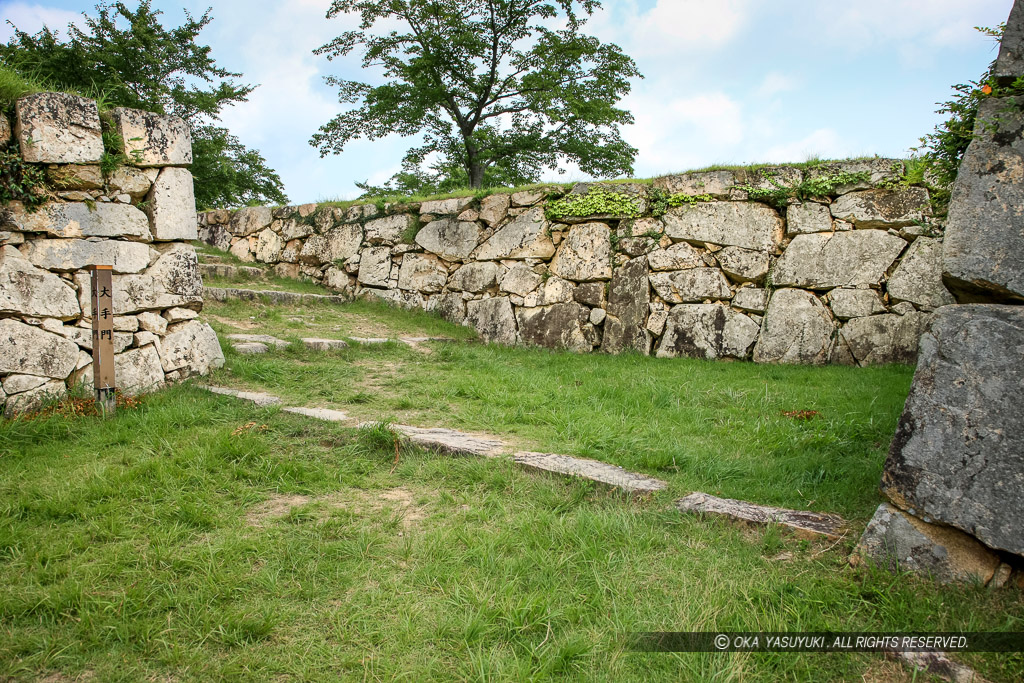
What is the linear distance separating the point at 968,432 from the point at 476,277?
22.7 feet

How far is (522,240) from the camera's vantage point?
328 inches

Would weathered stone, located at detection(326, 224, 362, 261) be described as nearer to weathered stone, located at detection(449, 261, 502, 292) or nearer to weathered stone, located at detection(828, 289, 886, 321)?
weathered stone, located at detection(449, 261, 502, 292)

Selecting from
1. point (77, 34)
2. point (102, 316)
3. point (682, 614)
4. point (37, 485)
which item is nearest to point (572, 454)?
point (682, 614)

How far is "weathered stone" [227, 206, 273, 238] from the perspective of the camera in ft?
34.2

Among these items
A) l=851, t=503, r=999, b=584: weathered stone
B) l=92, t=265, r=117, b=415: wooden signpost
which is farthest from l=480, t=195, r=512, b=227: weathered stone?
l=851, t=503, r=999, b=584: weathered stone

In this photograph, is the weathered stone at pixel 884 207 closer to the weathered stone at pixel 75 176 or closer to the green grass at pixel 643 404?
the green grass at pixel 643 404

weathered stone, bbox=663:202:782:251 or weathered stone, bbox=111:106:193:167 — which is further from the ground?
weathered stone, bbox=111:106:193:167

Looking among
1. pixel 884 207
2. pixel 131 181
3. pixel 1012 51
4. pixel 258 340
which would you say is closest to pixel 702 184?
pixel 884 207

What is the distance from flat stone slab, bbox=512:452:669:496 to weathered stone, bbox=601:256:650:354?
4.02 m

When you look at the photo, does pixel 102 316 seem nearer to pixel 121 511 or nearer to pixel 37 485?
pixel 37 485

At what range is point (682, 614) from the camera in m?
2.22

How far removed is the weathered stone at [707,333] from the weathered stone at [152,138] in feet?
→ 17.8

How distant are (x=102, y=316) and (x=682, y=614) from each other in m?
4.12

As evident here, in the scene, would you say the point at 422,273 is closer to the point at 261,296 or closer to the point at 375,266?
the point at 375,266
